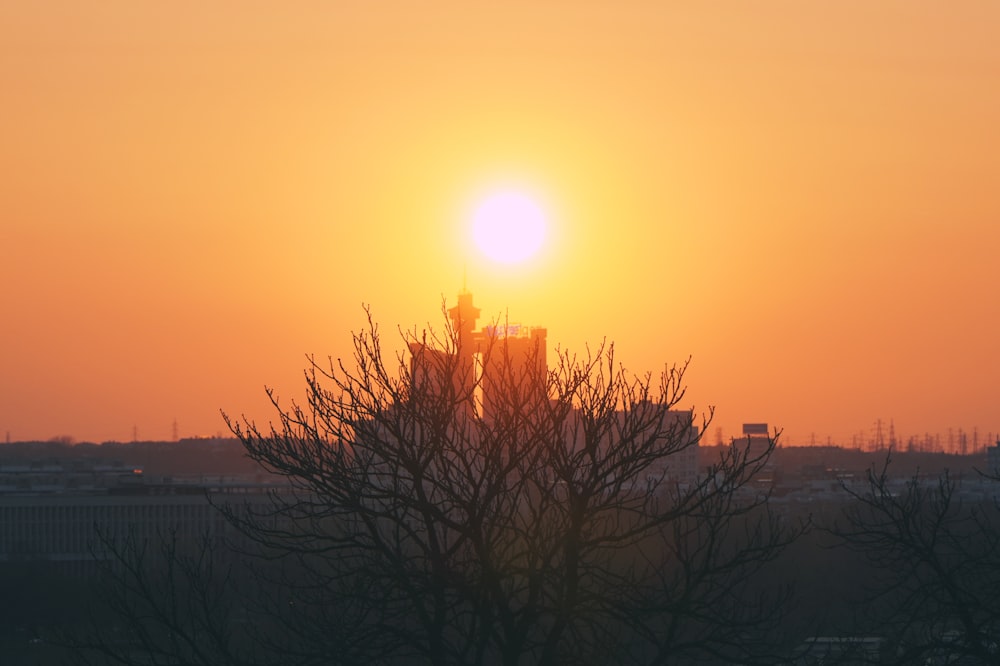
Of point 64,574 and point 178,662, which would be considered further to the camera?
point 64,574

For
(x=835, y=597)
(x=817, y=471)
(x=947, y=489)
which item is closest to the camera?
(x=947, y=489)

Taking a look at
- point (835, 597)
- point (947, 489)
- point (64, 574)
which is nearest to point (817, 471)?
point (64, 574)

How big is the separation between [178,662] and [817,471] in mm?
163968

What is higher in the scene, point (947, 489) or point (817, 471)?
point (947, 489)

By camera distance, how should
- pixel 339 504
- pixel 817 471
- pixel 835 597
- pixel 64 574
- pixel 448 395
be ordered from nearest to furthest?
pixel 339 504 → pixel 448 395 → pixel 835 597 → pixel 64 574 → pixel 817 471

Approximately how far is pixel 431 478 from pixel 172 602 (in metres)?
2.43

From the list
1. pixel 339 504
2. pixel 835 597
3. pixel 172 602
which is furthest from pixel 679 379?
pixel 835 597

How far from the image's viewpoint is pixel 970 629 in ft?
45.0

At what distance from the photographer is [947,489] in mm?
16172

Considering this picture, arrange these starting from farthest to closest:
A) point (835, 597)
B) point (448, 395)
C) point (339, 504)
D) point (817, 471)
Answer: point (817, 471), point (835, 597), point (448, 395), point (339, 504)

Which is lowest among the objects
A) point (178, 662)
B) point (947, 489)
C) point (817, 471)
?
point (817, 471)

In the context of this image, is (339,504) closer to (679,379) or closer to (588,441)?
(588,441)

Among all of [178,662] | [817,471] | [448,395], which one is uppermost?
[448,395]

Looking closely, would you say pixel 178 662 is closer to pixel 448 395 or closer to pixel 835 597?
pixel 448 395
